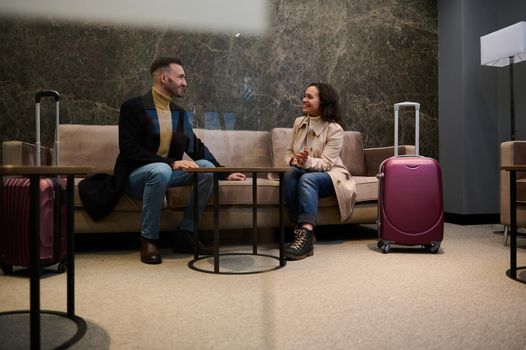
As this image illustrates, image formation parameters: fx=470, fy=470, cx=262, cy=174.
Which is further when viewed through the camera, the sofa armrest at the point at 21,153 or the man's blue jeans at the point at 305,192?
the man's blue jeans at the point at 305,192

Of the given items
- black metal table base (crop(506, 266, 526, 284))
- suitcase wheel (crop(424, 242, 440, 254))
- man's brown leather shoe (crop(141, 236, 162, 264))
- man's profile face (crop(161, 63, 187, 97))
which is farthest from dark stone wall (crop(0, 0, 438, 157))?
black metal table base (crop(506, 266, 526, 284))

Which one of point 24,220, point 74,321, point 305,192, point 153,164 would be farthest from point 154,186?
point 74,321

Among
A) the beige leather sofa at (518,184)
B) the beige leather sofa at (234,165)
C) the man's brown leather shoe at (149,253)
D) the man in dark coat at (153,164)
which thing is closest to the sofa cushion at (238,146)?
the beige leather sofa at (234,165)

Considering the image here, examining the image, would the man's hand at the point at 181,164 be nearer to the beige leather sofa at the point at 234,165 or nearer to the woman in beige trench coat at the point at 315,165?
the beige leather sofa at the point at 234,165

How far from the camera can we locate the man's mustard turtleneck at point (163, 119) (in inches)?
83.6

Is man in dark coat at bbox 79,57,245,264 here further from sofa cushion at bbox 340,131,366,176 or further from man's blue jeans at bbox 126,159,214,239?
sofa cushion at bbox 340,131,366,176

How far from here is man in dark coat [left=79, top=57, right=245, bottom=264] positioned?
6.46ft

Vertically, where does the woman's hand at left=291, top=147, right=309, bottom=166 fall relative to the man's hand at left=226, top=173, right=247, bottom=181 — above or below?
above

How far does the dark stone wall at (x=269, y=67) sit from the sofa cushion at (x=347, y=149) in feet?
0.45

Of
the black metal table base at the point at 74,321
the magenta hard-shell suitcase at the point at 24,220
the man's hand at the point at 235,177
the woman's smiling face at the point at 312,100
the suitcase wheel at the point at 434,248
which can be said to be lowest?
the black metal table base at the point at 74,321

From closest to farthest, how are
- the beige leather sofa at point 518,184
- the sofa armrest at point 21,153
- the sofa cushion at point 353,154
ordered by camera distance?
the sofa armrest at point 21,153, the beige leather sofa at point 518,184, the sofa cushion at point 353,154

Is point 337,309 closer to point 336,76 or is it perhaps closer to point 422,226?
point 422,226

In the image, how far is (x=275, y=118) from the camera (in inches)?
115

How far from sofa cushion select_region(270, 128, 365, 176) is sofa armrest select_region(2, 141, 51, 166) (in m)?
1.18
